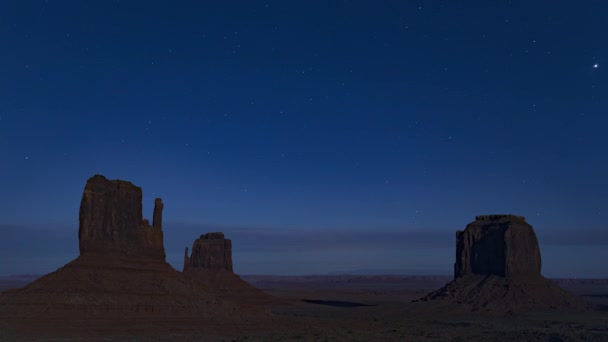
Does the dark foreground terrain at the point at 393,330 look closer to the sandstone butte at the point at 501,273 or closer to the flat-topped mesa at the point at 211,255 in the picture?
the sandstone butte at the point at 501,273

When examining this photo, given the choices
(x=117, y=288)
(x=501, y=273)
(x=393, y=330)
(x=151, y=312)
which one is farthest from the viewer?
(x=501, y=273)

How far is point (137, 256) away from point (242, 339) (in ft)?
57.1

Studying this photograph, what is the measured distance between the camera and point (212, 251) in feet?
481

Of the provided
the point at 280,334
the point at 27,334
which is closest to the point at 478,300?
the point at 280,334

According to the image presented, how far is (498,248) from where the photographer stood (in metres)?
117

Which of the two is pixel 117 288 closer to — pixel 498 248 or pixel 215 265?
pixel 498 248

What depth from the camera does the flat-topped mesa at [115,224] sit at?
70188 millimetres

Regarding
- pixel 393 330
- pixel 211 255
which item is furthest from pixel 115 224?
pixel 211 255

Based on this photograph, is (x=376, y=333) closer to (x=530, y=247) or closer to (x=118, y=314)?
(x=118, y=314)

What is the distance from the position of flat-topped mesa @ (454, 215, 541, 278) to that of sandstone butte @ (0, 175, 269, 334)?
52106 mm

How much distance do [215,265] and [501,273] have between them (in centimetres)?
5960

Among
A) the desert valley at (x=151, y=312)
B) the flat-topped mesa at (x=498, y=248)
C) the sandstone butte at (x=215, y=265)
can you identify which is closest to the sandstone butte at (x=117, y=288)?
the desert valley at (x=151, y=312)

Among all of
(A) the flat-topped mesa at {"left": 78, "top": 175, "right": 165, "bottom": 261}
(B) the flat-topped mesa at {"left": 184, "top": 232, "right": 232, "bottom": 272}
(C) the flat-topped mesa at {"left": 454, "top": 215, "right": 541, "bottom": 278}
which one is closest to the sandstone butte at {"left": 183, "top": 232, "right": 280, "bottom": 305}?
(B) the flat-topped mesa at {"left": 184, "top": 232, "right": 232, "bottom": 272}

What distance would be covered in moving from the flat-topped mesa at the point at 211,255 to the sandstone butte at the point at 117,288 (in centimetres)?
6662
